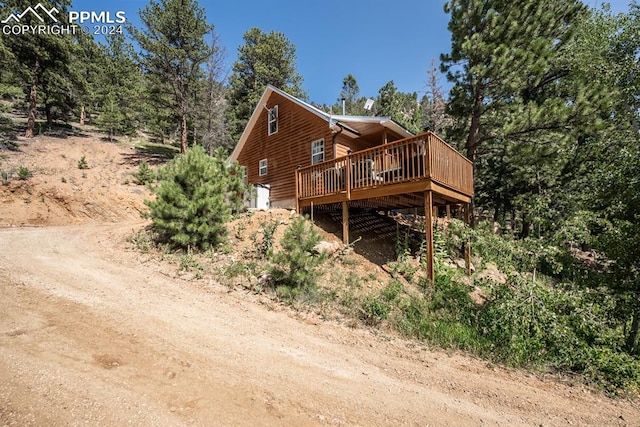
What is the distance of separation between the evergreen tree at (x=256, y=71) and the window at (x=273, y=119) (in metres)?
11.9

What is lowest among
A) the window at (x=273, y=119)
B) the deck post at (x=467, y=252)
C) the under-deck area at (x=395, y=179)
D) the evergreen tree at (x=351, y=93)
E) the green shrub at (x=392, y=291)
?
the green shrub at (x=392, y=291)

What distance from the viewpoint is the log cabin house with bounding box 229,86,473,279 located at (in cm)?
835

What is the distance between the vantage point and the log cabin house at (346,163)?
835 cm

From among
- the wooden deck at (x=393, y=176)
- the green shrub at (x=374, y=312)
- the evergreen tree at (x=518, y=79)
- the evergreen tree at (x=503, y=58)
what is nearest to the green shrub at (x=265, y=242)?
the wooden deck at (x=393, y=176)

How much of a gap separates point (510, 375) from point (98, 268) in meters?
8.34

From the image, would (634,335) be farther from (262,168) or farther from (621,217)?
(262,168)

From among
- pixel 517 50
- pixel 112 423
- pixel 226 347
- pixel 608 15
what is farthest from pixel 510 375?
pixel 608 15

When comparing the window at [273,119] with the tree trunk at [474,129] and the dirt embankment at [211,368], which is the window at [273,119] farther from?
the dirt embankment at [211,368]

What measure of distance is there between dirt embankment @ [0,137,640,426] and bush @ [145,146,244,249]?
1570 millimetres

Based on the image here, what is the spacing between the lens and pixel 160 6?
21.9 m

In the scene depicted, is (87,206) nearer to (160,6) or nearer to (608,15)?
(160,6)

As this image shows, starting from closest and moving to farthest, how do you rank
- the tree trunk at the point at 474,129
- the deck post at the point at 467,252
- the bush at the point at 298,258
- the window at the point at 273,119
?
the bush at the point at 298,258 < the deck post at the point at 467,252 < the tree trunk at the point at 474,129 < the window at the point at 273,119

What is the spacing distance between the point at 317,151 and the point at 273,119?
4345 mm

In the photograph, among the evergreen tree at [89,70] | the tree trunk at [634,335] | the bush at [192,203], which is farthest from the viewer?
the evergreen tree at [89,70]
